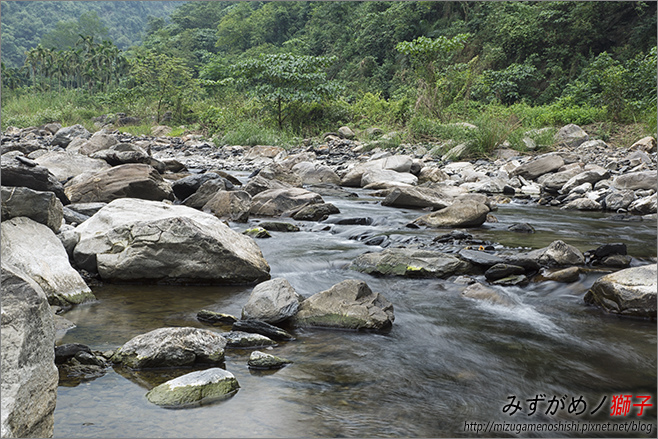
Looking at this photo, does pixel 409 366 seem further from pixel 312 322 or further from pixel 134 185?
pixel 134 185

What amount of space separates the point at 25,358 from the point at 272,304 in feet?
5.94

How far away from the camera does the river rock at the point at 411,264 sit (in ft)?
14.0

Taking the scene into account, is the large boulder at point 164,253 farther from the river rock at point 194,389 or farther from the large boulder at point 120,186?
the large boulder at point 120,186

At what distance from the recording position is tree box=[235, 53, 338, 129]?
1670 centimetres

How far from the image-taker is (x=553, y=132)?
1309cm

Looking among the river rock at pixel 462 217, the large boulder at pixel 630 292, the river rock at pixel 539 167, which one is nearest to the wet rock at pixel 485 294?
the large boulder at pixel 630 292

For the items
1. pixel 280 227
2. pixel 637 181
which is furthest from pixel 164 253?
pixel 637 181

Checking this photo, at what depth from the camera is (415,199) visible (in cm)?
764

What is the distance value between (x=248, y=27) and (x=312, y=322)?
44.6 metres

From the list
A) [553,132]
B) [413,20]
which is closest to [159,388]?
[553,132]

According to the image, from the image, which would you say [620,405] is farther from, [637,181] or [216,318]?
[637,181]

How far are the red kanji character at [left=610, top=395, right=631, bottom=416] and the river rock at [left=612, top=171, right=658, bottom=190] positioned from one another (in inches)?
262

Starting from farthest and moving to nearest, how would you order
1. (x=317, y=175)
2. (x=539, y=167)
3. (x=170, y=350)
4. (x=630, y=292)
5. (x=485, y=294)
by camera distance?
(x=317, y=175), (x=539, y=167), (x=485, y=294), (x=630, y=292), (x=170, y=350)

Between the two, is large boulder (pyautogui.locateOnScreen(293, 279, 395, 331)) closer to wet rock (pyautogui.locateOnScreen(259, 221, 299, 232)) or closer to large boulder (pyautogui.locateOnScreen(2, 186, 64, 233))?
large boulder (pyautogui.locateOnScreen(2, 186, 64, 233))
